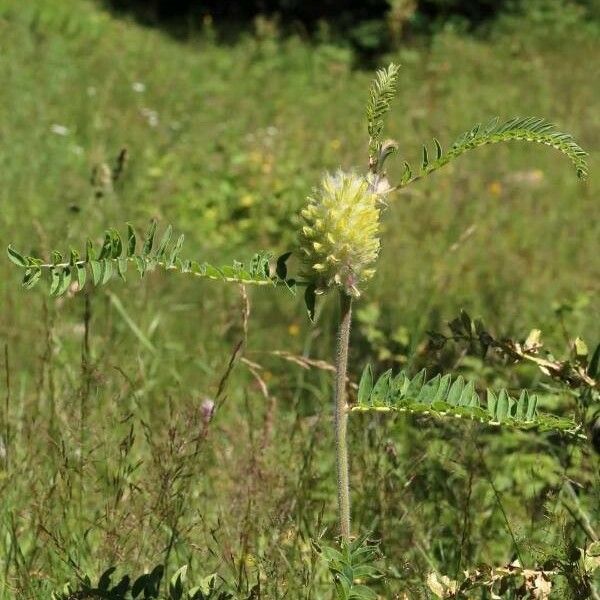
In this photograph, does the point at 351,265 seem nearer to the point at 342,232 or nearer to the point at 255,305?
the point at 342,232

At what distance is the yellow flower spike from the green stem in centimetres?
3

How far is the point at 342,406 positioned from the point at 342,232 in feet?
0.70

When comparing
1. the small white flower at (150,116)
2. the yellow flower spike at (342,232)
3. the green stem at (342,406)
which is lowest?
the small white flower at (150,116)

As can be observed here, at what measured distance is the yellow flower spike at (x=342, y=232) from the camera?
1170mm

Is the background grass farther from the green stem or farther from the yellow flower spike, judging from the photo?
the yellow flower spike

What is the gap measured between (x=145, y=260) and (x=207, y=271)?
8cm

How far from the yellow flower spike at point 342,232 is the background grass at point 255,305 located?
599mm

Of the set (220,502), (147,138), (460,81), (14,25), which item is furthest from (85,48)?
(220,502)

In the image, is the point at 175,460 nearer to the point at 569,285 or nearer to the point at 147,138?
the point at 569,285

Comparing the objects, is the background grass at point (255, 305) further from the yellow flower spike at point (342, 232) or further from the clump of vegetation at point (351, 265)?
the yellow flower spike at point (342, 232)

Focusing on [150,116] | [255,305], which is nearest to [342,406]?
[255,305]

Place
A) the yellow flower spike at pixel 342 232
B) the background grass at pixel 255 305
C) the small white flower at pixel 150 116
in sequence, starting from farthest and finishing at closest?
1. the small white flower at pixel 150 116
2. the background grass at pixel 255 305
3. the yellow flower spike at pixel 342 232

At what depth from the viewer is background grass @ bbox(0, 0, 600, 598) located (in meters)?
1.89

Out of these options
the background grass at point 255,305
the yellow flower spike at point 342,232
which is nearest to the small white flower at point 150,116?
the background grass at point 255,305
